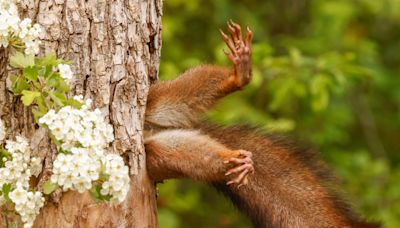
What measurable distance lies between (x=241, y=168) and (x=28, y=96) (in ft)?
3.62

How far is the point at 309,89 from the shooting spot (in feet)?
24.9

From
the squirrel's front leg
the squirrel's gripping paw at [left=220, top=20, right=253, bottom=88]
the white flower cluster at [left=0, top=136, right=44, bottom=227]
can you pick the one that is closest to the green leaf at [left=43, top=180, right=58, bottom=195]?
the white flower cluster at [left=0, top=136, right=44, bottom=227]

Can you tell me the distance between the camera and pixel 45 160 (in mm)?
4215

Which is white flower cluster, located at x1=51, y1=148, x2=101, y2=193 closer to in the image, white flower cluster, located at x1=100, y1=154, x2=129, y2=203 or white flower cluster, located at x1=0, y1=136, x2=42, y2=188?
white flower cluster, located at x1=100, y1=154, x2=129, y2=203

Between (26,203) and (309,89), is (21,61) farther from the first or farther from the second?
(309,89)

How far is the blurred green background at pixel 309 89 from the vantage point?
8523 mm

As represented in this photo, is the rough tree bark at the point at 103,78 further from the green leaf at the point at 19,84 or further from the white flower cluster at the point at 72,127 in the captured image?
the white flower cluster at the point at 72,127

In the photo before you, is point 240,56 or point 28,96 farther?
point 240,56

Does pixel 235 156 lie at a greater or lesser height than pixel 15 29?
lesser

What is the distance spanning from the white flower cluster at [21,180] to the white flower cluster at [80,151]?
6.1 inches

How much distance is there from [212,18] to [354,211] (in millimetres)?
4153

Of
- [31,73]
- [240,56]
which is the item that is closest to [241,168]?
[240,56]

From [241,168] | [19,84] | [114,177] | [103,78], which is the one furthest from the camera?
[241,168]

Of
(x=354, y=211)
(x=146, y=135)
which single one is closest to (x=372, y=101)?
(x=354, y=211)
